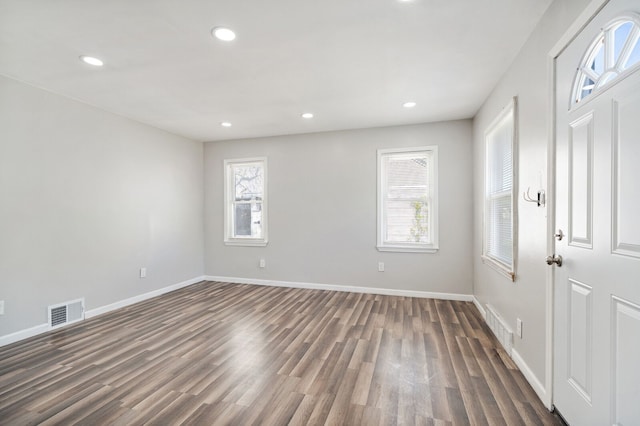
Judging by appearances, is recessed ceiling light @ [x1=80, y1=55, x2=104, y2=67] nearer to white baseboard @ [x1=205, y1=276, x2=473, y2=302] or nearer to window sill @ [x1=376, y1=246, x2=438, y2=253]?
white baseboard @ [x1=205, y1=276, x2=473, y2=302]

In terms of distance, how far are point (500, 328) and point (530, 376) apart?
671 millimetres

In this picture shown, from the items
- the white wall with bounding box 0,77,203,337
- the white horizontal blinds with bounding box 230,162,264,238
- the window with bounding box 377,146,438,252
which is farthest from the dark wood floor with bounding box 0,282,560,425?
the white horizontal blinds with bounding box 230,162,264,238

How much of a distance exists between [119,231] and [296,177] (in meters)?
2.64

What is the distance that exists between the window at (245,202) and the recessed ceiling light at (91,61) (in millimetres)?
2694

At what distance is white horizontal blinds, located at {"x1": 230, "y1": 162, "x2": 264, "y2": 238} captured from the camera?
5180 millimetres

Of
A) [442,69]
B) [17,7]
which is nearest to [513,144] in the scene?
[442,69]

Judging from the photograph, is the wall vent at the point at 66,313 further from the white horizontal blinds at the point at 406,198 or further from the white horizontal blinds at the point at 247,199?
the white horizontal blinds at the point at 406,198

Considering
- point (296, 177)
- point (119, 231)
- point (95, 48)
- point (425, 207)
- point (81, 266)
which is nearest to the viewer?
point (95, 48)

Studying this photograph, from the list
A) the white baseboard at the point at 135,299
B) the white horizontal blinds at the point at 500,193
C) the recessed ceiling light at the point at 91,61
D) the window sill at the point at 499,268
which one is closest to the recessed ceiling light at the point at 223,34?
the recessed ceiling light at the point at 91,61

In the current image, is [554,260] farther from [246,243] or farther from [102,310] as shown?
[102,310]

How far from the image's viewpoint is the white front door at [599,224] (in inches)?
46.0

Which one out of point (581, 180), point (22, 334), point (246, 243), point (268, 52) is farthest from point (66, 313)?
point (581, 180)

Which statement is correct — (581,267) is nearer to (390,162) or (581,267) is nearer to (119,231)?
(390,162)

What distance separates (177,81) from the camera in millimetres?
2896
